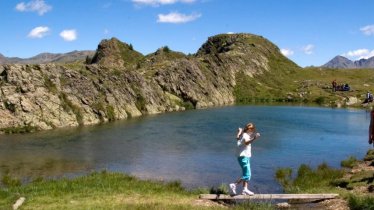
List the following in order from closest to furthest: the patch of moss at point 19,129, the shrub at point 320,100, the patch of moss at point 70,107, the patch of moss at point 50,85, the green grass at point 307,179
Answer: the green grass at point 307,179 → the patch of moss at point 19,129 → the patch of moss at point 70,107 → the patch of moss at point 50,85 → the shrub at point 320,100

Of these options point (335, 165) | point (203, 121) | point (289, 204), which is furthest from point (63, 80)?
point (289, 204)

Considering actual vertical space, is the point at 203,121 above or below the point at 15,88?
below

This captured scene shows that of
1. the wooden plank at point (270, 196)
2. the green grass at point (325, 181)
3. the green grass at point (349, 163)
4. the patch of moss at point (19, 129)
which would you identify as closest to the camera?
the wooden plank at point (270, 196)

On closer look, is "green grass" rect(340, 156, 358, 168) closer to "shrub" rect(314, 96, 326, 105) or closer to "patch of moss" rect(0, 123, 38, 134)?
"patch of moss" rect(0, 123, 38, 134)

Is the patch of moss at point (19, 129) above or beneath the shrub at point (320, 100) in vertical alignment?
beneath

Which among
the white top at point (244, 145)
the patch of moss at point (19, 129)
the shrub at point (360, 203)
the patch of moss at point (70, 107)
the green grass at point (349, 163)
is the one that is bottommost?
the green grass at point (349, 163)

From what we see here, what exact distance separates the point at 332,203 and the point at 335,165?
23596 mm

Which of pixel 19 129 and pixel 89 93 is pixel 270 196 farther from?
pixel 89 93

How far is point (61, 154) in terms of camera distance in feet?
195

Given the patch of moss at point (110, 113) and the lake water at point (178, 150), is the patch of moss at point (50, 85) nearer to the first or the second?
the patch of moss at point (110, 113)

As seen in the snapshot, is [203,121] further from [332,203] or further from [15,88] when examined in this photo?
[332,203]

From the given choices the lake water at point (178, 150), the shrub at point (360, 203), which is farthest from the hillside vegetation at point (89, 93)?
the shrub at point (360, 203)

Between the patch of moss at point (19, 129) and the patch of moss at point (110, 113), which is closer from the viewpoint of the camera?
the patch of moss at point (19, 129)

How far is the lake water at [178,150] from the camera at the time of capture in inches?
1834
